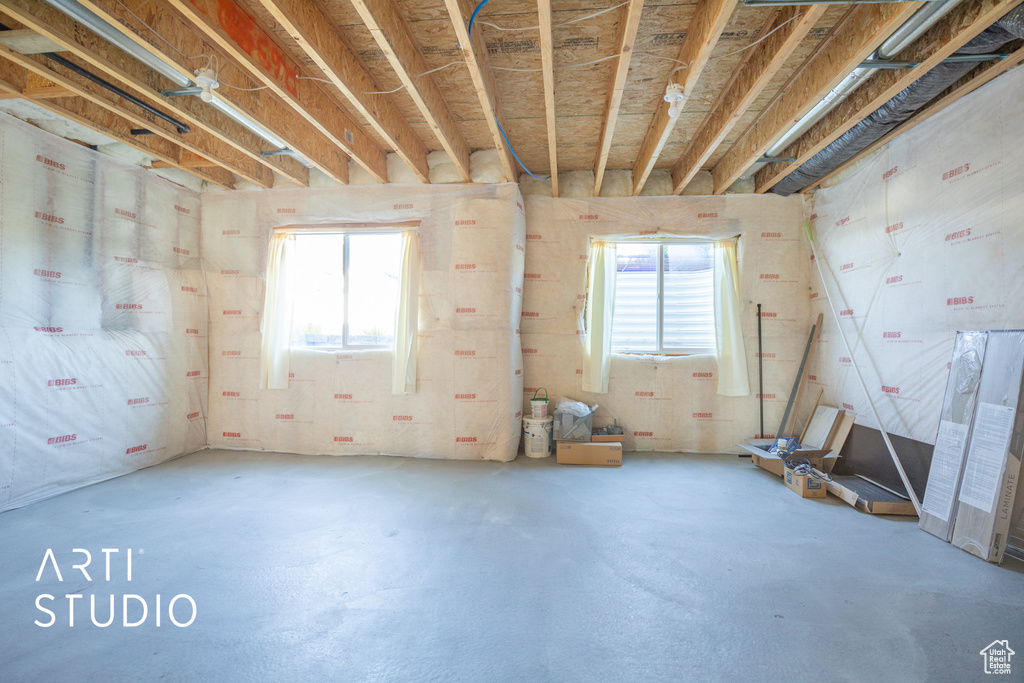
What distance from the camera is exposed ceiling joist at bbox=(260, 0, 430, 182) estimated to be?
2.28 meters

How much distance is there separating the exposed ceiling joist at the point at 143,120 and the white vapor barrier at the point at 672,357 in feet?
9.27

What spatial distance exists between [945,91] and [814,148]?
802 millimetres

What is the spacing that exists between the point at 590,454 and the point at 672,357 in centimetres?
143

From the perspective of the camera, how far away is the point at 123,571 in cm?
238

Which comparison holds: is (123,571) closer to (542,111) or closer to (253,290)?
(253,290)

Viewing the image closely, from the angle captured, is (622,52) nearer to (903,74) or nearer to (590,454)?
(903,74)

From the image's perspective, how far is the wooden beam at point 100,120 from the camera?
2.90 m

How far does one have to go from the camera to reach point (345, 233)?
485 centimetres

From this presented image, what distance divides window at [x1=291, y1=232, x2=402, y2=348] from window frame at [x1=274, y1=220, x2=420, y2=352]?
1 centimetres

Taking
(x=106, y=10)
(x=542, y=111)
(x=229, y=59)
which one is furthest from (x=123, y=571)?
(x=542, y=111)

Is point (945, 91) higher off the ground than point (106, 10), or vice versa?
point (945, 91)

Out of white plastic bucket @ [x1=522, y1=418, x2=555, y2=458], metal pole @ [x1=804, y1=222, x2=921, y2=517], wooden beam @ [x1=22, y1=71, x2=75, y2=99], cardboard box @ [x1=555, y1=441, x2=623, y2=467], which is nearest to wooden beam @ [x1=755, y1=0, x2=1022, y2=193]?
metal pole @ [x1=804, y1=222, x2=921, y2=517]

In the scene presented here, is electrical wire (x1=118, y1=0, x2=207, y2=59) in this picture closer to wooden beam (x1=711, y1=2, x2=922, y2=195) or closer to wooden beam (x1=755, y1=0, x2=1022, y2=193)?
wooden beam (x1=711, y1=2, x2=922, y2=195)

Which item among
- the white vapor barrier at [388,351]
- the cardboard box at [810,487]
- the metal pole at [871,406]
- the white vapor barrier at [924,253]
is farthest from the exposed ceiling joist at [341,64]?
the cardboard box at [810,487]
